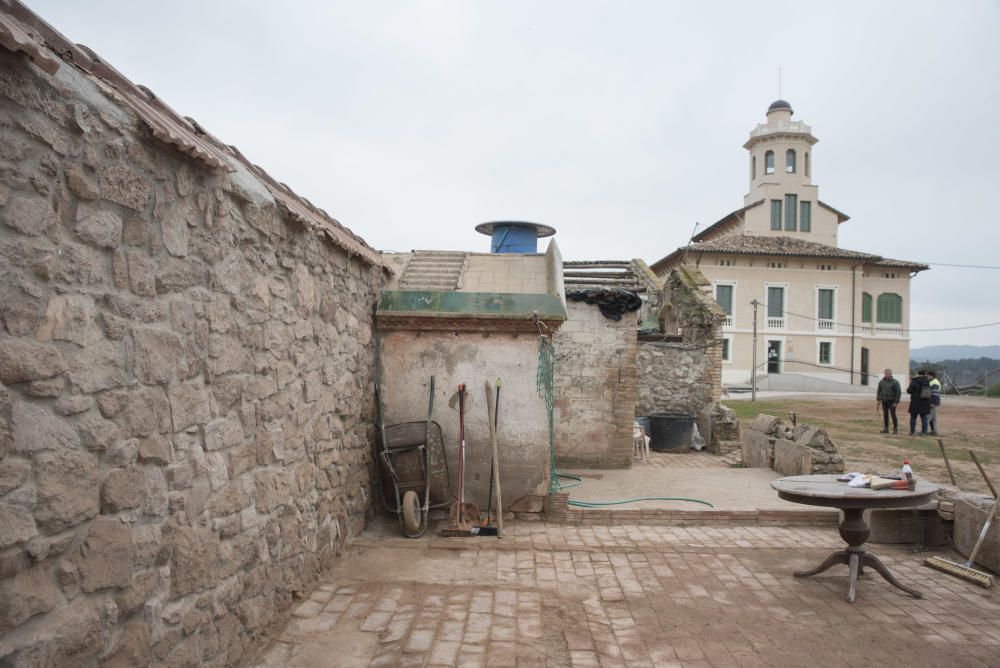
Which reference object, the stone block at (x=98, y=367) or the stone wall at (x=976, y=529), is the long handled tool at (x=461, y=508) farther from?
the stone wall at (x=976, y=529)

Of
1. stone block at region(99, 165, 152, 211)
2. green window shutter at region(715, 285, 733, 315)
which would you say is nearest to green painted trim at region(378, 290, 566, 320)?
stone block at region(99, 165, 152, 211)

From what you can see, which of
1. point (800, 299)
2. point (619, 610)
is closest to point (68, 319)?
point (619, 610)

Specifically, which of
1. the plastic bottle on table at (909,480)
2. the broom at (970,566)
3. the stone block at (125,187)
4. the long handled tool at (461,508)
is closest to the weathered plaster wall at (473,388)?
the long handled tool at (461,508)

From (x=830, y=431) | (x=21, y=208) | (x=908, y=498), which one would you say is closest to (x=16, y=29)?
(x=21, y=208)

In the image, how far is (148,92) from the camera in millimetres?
3012

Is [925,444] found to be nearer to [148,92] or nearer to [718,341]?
[718,341]

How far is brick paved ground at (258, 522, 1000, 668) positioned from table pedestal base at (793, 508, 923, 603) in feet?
0.42

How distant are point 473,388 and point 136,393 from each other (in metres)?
4.33

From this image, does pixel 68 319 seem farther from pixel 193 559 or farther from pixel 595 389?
pixel 595 389

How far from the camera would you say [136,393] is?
110 inches

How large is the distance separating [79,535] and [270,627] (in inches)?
78.3

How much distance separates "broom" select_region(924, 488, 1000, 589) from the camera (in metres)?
5.45

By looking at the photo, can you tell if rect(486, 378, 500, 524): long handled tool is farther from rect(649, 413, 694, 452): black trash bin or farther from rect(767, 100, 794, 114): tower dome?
rect(767, 100, 794, 114): tower dome

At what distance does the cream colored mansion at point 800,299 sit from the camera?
34719 millimetres
